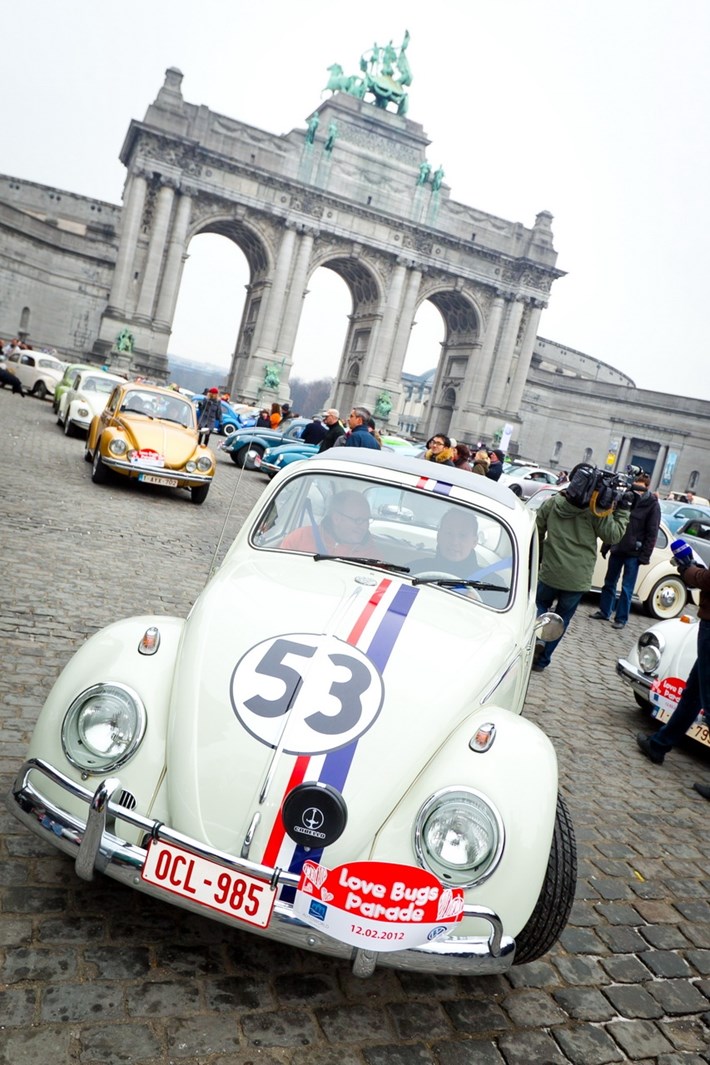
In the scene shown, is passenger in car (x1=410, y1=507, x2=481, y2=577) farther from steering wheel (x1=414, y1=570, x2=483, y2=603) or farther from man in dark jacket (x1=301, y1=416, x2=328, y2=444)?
man in dark jacket (x1=301, y1=416, x2=328, y2=444)

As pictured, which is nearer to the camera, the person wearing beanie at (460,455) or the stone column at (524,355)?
the person wearing beanie at (460,455)

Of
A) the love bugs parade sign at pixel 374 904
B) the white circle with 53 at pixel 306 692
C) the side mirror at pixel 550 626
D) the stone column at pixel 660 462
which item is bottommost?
the love bugs parade sign at pixel 374 904

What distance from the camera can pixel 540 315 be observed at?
6269 centimetres

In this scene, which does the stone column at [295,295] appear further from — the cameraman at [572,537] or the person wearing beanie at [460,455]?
the cameraman at [572,537]

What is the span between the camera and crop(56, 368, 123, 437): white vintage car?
17.1 metres

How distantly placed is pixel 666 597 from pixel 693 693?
750cm

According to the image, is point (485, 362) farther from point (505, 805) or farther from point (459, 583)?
point (505, 805)

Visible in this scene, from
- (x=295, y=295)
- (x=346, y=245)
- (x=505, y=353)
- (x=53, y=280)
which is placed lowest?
(x=53, y=280)

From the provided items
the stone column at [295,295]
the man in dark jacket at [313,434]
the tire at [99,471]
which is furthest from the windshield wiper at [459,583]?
the stone column at [295,295]

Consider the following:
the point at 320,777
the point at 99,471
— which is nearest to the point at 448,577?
the point at 320,777

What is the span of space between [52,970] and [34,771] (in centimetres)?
61

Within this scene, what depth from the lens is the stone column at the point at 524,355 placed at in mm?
62344

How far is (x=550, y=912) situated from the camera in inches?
113

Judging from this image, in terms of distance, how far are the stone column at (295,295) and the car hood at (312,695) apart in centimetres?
5370
